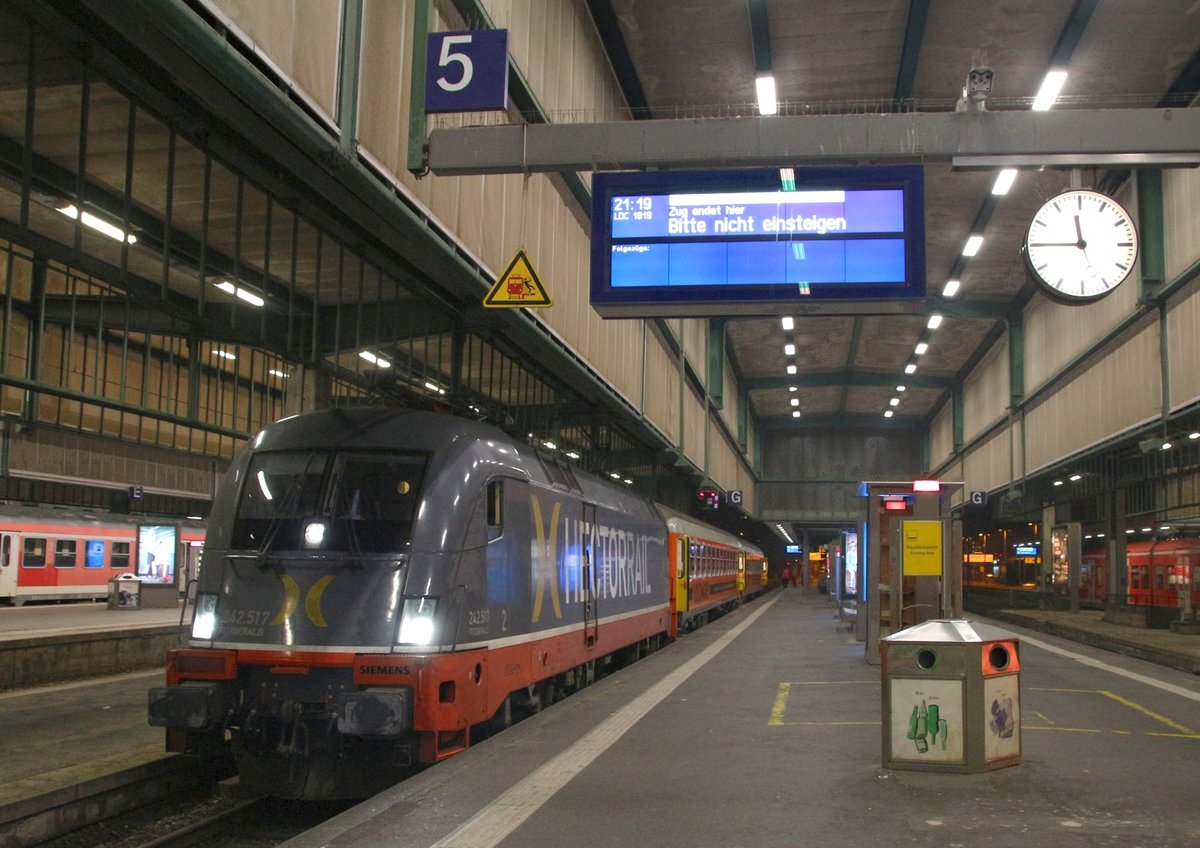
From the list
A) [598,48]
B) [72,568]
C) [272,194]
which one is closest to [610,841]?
[272,194]

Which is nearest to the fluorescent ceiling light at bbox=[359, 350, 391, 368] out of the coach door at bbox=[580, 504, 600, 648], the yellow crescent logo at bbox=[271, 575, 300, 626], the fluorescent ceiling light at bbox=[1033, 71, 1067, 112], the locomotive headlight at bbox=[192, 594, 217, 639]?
the coach door at bbox=[580, 504, 600, 648]

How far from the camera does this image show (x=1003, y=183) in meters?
Answer: 24.7

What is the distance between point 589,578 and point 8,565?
21.7 meters

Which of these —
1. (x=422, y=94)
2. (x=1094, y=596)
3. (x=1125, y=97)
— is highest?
(x=1125, y=97)

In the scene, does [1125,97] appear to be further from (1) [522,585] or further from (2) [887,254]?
(1) [522,585]

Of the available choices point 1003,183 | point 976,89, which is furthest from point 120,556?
point 976,89

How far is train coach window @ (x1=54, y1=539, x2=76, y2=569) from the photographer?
29500 mm

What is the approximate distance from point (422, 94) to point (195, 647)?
580 centimetres

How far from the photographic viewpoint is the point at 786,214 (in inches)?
398

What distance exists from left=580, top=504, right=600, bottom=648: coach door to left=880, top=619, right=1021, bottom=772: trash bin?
18.0 feet

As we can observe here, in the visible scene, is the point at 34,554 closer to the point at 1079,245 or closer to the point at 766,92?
the point at 766,92

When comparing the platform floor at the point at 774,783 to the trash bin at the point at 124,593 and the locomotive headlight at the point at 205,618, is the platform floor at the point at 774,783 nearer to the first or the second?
the locomotive headlight at the point at 205,618

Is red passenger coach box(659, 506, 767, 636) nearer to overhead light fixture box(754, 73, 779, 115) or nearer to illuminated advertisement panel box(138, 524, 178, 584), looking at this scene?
overhead light fixture box(754, 73, 779, 115)

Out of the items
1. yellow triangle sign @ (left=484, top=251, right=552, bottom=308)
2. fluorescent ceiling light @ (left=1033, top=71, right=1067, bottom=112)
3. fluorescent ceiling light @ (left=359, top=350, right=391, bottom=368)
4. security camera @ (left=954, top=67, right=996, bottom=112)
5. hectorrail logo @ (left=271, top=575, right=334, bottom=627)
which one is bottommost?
hectorrail logo @ (left=271, top=575, right=334, bottom=627)
